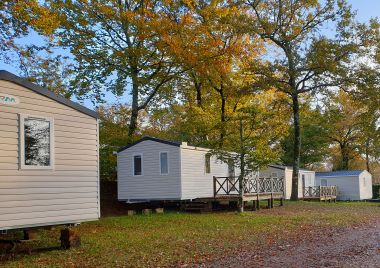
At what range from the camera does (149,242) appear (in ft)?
38.0

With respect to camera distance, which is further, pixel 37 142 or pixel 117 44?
pixel 117 44

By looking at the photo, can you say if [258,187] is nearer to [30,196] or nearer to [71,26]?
[71,26]

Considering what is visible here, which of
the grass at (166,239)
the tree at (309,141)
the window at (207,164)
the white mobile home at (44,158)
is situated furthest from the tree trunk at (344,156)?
the white mobile home at (44,158)

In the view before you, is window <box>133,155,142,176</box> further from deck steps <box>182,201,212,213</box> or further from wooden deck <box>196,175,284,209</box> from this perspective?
wooden deck <box>196,175,284,209</box>

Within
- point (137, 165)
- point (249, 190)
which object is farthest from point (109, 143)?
point (249, 190)

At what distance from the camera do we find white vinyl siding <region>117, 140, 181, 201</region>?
2066 cm

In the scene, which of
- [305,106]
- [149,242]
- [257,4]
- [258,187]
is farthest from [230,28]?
[149,242]

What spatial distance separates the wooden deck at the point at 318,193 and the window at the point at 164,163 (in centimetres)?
1719

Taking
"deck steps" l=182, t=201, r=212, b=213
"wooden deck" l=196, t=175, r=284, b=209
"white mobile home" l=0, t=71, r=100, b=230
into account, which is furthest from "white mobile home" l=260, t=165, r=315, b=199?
"white mobile home" l=0, t=71, r=100, b=230

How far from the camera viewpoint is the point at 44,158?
409 inches

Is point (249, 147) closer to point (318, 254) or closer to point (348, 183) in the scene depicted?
point (318, 254)

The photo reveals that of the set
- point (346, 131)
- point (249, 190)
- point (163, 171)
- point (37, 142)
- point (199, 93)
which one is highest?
point (199, 93)

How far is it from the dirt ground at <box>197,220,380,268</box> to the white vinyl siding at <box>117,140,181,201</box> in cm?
923

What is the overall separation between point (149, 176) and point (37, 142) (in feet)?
37.3
